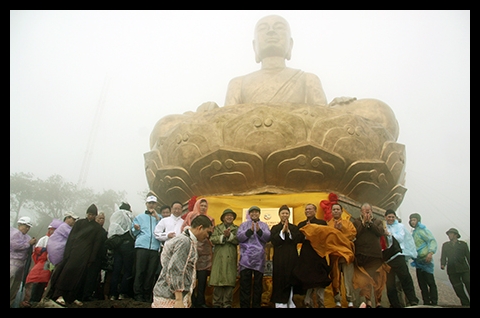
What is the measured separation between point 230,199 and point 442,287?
3822 millimetres

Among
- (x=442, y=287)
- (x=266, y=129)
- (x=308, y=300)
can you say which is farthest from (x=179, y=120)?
(x=442, y=287)

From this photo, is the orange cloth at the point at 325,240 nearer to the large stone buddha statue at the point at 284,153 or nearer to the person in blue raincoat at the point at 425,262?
the person in blue raincoat at the point at 425,262

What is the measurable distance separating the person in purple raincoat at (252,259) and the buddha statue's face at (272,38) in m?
4.64

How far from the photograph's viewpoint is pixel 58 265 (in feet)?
13.1

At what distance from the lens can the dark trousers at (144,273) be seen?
4027 millimetres

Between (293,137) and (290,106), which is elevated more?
(290,106)

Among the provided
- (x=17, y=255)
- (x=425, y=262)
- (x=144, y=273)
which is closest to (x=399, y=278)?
(x=425, y=262)

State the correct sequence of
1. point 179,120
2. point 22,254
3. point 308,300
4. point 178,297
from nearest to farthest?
point 178,297 < point 308,300 < point 22,254 < point 179,120

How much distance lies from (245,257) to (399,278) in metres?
1.53

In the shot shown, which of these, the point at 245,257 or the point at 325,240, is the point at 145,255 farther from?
the point at 325,240

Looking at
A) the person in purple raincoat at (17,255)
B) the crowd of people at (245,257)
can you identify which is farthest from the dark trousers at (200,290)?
the person in purple raincoat at (17,255)

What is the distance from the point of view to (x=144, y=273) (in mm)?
4137

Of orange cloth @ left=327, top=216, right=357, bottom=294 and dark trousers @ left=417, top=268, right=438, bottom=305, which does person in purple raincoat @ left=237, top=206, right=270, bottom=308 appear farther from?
dark trousers @ left=417, top=268, right=438, bottom=305

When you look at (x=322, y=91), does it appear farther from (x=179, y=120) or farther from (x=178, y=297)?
(x=178, y=297)
